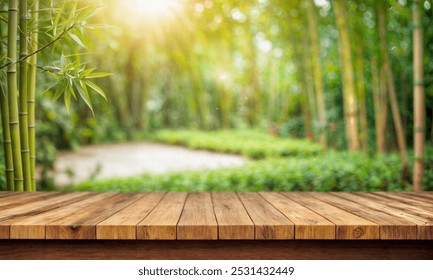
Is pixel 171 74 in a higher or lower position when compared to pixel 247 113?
higher

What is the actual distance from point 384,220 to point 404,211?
8.6 inches

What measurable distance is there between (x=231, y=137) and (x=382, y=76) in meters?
2.97

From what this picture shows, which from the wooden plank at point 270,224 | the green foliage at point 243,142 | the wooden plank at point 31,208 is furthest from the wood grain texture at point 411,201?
the green foliage at point 243,142

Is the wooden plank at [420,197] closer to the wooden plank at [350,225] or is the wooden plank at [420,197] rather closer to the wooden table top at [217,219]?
the wooden table top at [217,219]

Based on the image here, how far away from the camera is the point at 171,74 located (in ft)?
30.9

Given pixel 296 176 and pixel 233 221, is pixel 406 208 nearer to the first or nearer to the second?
pixel 233 221

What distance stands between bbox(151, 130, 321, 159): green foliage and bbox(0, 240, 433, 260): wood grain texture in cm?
392

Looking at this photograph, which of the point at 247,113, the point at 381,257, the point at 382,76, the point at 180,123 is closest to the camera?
the point at 381,257

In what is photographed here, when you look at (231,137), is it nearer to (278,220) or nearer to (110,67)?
(110,67)

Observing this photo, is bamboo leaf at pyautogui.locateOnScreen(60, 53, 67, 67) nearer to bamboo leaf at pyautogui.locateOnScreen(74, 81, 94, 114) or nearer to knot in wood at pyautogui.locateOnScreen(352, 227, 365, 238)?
bamboo leaf at pyautogui.locateOnScreen(74, 81, 94, 114)

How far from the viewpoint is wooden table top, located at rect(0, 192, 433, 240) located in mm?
1275

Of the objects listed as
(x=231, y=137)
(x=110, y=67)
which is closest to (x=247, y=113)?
(x=231, y=137)

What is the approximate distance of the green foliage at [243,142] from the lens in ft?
17.7

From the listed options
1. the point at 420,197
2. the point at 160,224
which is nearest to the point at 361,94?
the point at 420,197
